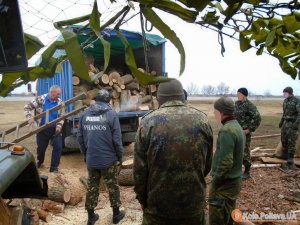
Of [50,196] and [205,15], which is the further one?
[50,196]

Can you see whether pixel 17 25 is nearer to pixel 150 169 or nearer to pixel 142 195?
pixel 150 169

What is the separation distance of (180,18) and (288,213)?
481cm

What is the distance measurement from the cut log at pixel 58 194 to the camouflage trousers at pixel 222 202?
2.34m

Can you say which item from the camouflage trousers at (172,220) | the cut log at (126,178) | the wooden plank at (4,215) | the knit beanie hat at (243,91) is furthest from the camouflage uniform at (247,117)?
the wooden plank at (4,215)

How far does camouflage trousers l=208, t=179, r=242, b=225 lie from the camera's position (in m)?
3.61

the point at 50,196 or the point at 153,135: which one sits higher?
the point at 153,135

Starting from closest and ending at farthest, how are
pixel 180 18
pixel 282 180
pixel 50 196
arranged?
pixel 180 18 < pixel 50 196 < pixel 282 180

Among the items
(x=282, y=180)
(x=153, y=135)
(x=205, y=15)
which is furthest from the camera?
(x=282, y=180)

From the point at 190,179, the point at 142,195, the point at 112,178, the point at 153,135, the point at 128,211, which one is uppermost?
the point at 153,135

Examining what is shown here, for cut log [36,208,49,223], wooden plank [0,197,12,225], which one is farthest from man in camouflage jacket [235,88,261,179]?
wooden plank [0,197,12,225]

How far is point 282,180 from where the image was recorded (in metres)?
6.57

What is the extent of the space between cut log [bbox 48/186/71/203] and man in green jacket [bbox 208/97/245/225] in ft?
7.68


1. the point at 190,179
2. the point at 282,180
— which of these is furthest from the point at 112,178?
the point at 282,180

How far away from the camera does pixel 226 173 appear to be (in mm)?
3582
